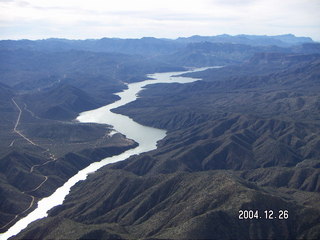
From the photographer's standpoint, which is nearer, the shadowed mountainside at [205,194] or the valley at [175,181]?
the shadowed mountainside at [205,194]

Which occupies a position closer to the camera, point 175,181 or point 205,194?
point 205,194

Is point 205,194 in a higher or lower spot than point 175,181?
higher

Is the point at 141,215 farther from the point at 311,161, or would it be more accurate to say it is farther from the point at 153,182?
the point at 311,161

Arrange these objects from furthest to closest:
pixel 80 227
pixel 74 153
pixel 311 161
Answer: pixel 74 153 < pixel 311 161 < pixel 80 227

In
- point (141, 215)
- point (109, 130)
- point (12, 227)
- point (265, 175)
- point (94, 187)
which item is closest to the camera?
point (141, 215)

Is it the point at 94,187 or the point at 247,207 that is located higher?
the point at 247,207

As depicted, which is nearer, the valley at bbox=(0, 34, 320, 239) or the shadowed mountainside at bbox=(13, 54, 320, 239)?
the shadowed mountainside at bbox=(13, 54, 320, 239)


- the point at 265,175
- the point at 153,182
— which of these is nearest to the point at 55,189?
the point at 153,182

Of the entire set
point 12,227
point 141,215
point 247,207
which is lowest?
point 12,227

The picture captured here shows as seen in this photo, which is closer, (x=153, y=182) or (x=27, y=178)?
(x=153, y=182)
